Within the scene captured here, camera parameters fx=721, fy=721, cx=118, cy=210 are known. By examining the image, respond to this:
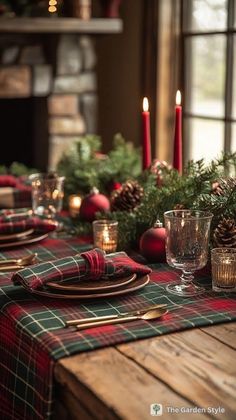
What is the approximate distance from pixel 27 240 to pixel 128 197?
0.28m

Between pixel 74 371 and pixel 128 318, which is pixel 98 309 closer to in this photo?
pixel 128 318

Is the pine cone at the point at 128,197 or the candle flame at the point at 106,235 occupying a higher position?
the pine cone at the point at 128,197

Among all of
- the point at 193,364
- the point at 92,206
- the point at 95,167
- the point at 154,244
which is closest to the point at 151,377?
the point at 193,364

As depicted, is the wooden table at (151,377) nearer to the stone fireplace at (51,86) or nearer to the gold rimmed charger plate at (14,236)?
the gold rimmed charger plate at (14,236)

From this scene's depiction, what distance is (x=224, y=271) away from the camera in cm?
140

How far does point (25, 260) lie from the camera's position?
63.4 inches

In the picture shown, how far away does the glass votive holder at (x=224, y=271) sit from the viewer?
1393 millimetres

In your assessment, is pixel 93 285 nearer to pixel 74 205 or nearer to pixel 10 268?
pixel 10 268

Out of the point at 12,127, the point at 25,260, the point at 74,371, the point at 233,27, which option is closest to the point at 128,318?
the point at 74,371

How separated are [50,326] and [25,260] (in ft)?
1.33

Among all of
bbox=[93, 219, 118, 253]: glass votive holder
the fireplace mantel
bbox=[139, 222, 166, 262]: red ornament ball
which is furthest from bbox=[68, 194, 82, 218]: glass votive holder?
the fireplace mantel

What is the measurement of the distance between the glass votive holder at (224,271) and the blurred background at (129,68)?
1754mm

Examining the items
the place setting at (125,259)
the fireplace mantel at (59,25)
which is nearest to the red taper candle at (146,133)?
the place setting at (125,259)

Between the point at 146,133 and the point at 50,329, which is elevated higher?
the point at 146,133
